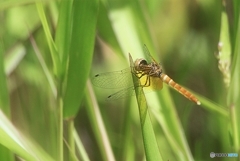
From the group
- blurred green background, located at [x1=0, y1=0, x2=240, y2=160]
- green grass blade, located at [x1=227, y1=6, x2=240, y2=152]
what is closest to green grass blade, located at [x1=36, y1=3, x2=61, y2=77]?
blurred green background, located at [x1=0, y1=0, x2=240, y2=160]

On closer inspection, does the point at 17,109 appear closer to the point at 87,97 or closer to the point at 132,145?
the point at 87,97

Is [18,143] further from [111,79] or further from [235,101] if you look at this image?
[235,101]

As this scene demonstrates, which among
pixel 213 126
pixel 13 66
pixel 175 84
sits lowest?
pixel 213 126

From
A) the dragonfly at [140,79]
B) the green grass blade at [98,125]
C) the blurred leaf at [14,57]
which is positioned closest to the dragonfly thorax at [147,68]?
the dragonfly at [140,79]

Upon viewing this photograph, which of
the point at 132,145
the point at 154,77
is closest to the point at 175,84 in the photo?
the point at 154,77

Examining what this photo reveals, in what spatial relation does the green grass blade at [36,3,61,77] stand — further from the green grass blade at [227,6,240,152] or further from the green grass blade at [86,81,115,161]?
the green grass blade at [227,6,240,152]

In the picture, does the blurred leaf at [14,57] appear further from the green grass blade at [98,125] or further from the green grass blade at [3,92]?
the green grass blade at [98,125]
